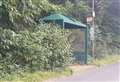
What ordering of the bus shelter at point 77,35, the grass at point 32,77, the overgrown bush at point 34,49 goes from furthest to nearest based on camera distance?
the bus shelter at point 77,35, the overgrown bush at point 34,49, the grass at point 32,77

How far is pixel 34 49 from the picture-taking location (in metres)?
16.7

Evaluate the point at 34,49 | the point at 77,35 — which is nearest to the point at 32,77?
the point at 34,49

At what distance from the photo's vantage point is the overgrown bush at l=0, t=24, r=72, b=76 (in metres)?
15.9

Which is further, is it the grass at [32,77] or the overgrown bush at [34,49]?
the overgrown bush at [34,49]

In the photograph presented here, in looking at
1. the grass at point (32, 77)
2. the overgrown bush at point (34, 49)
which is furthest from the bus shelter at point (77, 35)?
the grass at point (32, 77)

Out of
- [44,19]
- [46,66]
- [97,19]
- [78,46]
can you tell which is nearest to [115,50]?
[97,19]

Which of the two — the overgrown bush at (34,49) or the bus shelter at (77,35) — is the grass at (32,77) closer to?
the overgrown bush at (34,49)

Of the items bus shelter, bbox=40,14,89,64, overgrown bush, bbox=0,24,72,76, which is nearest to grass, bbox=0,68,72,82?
overgrown bush, bbox=0,24,72,76

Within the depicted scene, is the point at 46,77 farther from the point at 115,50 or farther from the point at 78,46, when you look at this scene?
the point at 115,50

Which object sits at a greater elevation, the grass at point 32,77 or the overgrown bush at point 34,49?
the overgrown bush at point 34,49

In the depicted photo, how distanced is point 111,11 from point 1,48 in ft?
79.8

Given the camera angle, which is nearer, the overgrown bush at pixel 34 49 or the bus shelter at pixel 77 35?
the overgrown bush at pixel 34 49

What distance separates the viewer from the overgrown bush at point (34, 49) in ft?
52.2

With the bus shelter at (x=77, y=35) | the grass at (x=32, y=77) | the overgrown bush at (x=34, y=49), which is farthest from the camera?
the bus shelter at (x=77, y=35)
